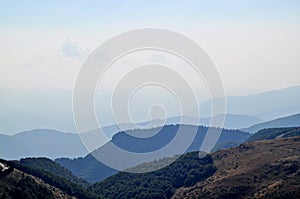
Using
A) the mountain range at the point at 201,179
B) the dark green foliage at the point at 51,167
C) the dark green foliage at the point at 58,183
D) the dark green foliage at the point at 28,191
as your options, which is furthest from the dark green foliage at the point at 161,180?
the dark green foliage at the point at 28,191

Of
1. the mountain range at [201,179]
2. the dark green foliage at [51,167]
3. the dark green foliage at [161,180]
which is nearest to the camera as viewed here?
the mountain range at [201,179]

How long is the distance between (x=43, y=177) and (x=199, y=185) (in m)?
29.7

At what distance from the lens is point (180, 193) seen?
80.0 m

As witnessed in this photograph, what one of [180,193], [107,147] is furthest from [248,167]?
[107,147]

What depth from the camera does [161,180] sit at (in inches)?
3477

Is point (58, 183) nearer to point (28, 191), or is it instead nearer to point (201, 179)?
point (28, 191)

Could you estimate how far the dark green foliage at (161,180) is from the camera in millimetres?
82438

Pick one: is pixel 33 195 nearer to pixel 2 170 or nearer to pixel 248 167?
pixel 2 170

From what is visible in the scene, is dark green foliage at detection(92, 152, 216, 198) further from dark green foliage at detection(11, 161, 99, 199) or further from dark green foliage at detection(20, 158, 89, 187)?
dark green foliage at detection(20, 158, 89, 187)

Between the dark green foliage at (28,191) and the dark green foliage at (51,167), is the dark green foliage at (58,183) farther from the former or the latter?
the dark green foliage at (51,167)

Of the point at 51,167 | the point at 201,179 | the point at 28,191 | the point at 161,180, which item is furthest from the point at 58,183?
the point at 51,167

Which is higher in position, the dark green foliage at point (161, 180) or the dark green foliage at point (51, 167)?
the dark green foliage at point (51, 167)

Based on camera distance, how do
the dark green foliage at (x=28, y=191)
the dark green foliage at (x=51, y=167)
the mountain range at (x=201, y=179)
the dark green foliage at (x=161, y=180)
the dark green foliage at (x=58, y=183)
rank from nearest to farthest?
the dark green foliage at (x=28, y=191)
the mountain range at (x=201, y=179)
the dark green foliage at (x=58, y=183)
the dark green foliage at (x=161, y=180)
the dark green foliage at (x=51, y=167)

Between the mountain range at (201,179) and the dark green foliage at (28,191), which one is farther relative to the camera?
the mountain range at (201,179)
